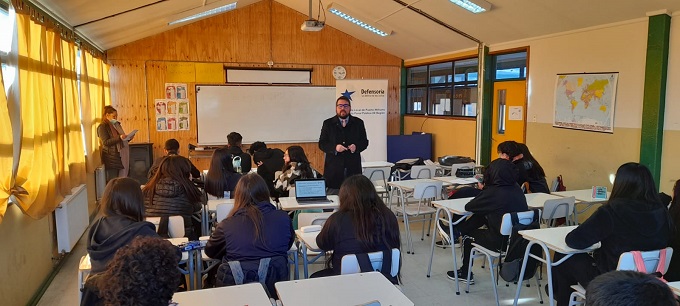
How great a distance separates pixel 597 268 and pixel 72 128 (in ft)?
16.3

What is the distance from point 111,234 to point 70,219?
275cm

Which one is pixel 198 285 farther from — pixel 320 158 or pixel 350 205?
pixel 320 158

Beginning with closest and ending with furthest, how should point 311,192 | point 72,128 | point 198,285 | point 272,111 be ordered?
1. point 198,285
2. point 311,192
3. point 72,128
4. point 272,111

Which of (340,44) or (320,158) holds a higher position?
(340,44)

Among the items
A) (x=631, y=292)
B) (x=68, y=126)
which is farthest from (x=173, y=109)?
(x=631, y=292)

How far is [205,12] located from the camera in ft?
25.8

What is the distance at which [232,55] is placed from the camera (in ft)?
30.7

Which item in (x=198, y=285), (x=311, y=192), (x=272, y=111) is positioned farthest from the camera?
(x=272, y=111)

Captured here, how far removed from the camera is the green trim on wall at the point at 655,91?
193 inches

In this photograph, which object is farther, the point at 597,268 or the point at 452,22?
the point at 452,22

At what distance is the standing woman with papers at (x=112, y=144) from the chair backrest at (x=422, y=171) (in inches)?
172

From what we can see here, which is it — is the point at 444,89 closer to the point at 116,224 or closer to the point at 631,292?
the point at 116,224

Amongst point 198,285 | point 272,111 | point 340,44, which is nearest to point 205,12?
point 272,111

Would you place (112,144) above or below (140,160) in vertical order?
above
